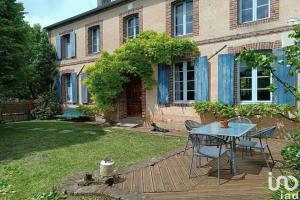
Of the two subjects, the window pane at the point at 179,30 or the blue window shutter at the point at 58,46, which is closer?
the window pane at the point at 179,30

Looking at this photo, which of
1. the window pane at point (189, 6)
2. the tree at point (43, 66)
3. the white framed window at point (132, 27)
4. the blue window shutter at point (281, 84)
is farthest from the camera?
the tree at point (43, 66)

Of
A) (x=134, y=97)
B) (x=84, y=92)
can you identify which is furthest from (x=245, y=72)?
(x=84, y=92)

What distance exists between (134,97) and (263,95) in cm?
618

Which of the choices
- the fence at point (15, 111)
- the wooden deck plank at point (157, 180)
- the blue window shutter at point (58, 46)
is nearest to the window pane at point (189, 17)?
the wooden deck plank at point (157, 180)

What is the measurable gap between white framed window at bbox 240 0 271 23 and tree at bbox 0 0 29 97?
8.42m

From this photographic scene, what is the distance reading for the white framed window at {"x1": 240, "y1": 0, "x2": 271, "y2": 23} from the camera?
9570 millimetres

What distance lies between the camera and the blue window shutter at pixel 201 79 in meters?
10.7

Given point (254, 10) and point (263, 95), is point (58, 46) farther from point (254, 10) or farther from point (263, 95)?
point (263, 95)

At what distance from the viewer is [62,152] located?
7926 millimetres

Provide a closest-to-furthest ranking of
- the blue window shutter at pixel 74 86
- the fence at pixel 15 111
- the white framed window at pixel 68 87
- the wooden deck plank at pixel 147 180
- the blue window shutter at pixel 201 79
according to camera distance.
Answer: the wooden deck plank at pixel 147 180 < the blue window shutter at pixel 201 79 < the blue window shutter at pixel 74 86 < the fence at pixel 15 111 < the white framed window at pixel 68 87

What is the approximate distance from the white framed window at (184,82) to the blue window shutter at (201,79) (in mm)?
445

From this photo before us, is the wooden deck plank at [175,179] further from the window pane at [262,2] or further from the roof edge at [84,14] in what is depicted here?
the roof edge at [84,14]

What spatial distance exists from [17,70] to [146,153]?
7662mm

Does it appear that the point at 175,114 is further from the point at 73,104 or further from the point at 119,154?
the point at 73,104
